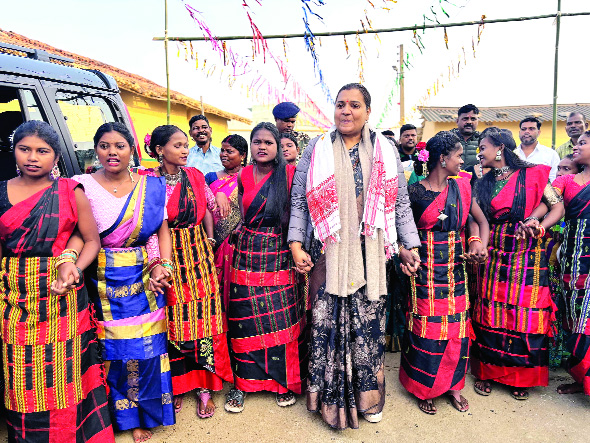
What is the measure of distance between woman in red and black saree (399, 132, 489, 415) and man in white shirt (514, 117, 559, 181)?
2559mm

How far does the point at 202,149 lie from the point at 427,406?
3.58 metres

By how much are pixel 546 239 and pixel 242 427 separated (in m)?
2.63

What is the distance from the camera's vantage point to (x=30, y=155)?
2.14 m

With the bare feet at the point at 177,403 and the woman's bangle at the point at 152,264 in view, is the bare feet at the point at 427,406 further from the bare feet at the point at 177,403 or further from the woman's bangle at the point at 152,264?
the woman's bangle at the point at 152,264

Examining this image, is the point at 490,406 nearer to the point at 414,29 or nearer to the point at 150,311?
the point at 150,311

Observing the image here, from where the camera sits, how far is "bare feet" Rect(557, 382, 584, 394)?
10.4ft

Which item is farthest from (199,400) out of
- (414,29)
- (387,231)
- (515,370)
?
(414,29)

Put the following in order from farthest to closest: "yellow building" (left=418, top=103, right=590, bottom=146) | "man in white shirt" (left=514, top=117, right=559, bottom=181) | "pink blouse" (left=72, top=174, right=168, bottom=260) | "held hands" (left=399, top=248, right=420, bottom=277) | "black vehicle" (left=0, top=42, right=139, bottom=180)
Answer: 1. "yellow building" (left=418, top=103, right=590, bottom=146)
2. "man in white shirt" (left=514, top=117, right=559, bottom=181)
3. "black vehicle" (left=0, top=42, right=139, bottom=180)
4. "held hands" (left=399, top=248, right=420, bottom=277)
5. "pink blouse" (left=72, top=174, right=168, bottom=260)

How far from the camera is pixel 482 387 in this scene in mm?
3207

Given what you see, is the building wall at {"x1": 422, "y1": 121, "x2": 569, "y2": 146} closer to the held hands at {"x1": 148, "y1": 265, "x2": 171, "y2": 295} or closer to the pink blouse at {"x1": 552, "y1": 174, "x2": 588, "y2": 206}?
the pink blouse at {"x1": 552, "y1": 174, "x2": 588, "y2": 206}

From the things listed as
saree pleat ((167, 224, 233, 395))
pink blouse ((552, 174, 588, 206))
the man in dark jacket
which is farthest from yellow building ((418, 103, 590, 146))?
saree pleat ((167, 224, 233, 395))

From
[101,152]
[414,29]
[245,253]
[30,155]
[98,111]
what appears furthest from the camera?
[414,29]

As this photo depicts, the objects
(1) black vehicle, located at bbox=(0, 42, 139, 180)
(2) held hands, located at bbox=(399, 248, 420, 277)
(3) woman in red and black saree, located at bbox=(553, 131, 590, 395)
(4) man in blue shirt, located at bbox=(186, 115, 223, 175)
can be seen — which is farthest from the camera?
(4) man in blue shirt, located at bbox=(186, 115, 223, 175)

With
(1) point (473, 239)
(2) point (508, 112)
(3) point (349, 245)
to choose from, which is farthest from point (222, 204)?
(2) point (508, 112)
